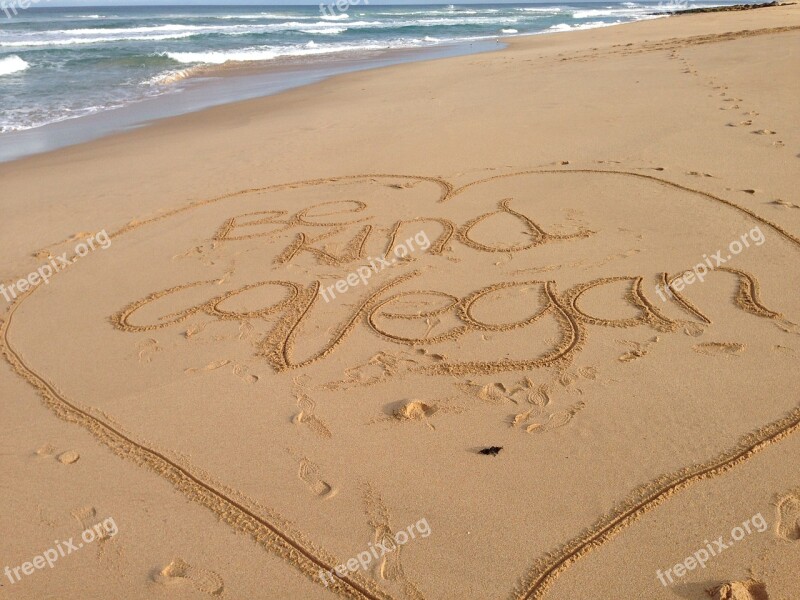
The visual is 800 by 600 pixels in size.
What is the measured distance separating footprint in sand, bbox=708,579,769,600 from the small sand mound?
4.32 ft

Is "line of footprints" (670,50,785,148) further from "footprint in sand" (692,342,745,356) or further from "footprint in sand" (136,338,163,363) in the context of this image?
"footprint in sand" (136,338,163,363)

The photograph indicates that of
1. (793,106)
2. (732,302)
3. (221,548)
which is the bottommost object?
(221,548)

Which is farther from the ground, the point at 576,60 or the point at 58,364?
the point at 576,60

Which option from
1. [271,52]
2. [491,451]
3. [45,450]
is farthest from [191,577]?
[271,52]

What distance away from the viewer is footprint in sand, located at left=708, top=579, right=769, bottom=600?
1.91 m

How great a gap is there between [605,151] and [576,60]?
26.6 ft

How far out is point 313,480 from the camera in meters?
2.51

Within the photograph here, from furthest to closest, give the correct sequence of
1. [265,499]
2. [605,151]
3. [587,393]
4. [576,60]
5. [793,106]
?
[576,60] → [793,106] → [605,151] → [587,393] → [265,499]

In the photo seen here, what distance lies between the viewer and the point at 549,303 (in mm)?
3656

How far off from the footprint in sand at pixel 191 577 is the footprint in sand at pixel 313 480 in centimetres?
49

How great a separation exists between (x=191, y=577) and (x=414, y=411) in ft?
3.85

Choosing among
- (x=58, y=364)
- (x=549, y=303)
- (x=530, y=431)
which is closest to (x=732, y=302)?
(x=549, y=303)

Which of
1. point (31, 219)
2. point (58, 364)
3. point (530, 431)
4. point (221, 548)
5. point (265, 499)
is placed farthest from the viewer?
point (31, 219)

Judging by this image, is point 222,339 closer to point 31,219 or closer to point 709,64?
point 31,219
